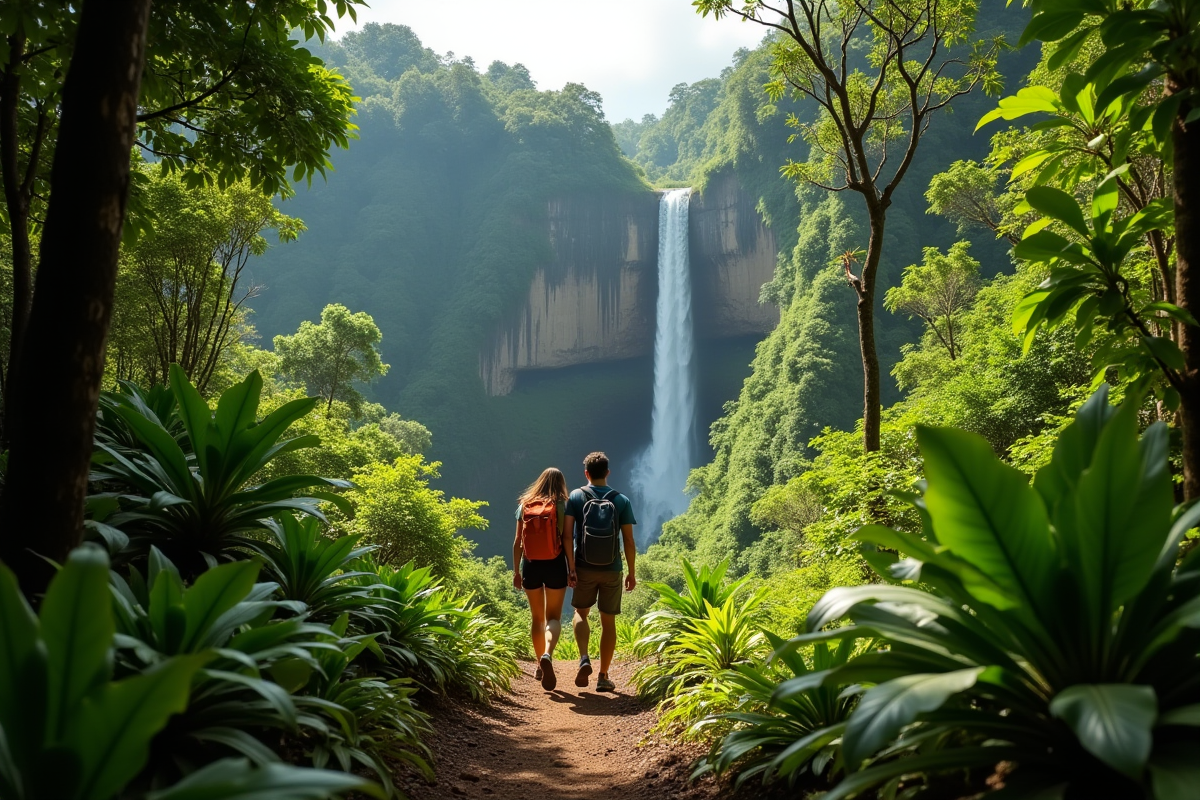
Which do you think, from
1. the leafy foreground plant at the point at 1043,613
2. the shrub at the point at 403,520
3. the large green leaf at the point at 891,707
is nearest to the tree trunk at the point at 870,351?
the leafy foreground plant at the point at 1043,613

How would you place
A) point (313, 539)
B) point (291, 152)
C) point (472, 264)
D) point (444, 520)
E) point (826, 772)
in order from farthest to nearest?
point (472, 264) → point (444, 520) → point (291, 152) → point (313, 539) → point (826, 772)

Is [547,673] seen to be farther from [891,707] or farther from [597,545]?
[891,707]

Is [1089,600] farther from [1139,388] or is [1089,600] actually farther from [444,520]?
[444,520]

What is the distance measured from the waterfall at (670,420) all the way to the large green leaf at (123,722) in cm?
3408

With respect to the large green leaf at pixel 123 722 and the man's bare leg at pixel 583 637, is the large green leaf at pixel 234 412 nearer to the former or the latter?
the large green leaf at pixel 123 722

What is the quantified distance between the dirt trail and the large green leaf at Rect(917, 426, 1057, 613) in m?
1.24

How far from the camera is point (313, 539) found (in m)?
2.51

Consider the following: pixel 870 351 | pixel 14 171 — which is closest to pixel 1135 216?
pixel 870 351

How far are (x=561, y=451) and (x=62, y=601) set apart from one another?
38460mm

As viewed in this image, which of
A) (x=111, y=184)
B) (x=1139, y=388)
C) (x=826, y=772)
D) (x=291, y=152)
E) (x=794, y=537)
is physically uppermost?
(x=291, y=152)

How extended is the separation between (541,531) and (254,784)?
2911mm

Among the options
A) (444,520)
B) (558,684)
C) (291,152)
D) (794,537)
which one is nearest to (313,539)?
(291,152)

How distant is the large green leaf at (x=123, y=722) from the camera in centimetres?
90

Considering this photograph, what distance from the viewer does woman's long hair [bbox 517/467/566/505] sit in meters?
3.95
